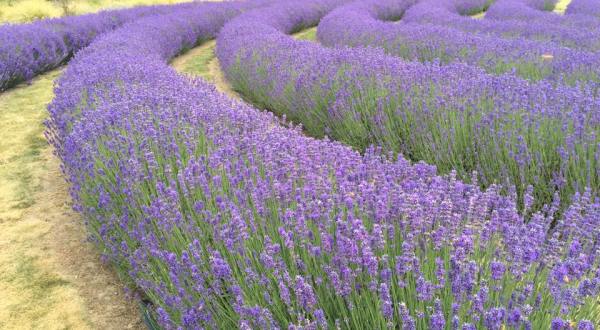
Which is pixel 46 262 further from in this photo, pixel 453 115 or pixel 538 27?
pixel 538 27

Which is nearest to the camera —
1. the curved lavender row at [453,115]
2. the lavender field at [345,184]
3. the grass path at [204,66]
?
the lavender field at [345,184]

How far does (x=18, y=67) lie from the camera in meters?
6.99

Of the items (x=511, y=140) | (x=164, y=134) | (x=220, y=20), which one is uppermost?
(x=164, y=134)

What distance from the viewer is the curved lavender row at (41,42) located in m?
6.84

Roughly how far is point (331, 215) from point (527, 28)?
7.09 m

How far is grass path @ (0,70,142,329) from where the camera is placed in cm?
260

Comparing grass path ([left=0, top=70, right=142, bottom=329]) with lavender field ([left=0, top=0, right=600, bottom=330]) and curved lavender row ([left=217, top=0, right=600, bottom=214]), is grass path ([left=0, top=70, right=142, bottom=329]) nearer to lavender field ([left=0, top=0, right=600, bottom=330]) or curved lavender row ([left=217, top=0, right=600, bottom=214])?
lavender field ([left=0, top=0, right=600, bottom=330])

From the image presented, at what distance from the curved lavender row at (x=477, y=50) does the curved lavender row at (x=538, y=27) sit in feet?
3.00

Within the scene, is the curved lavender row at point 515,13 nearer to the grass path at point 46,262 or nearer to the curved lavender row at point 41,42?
the curved lavender row at point 41,42

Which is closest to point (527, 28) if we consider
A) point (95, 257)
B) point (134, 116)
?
point (134, 116)

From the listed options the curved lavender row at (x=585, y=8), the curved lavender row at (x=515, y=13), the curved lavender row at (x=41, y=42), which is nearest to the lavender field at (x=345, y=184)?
the curved lavender row at (x=41, y=42)

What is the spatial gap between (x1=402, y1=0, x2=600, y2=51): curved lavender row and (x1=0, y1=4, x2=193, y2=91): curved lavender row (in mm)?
6574

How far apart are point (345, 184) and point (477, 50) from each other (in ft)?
13.8

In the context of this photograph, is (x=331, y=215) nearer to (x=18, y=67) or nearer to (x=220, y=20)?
(x=18, y=67)
